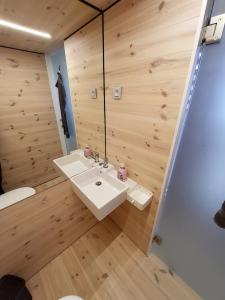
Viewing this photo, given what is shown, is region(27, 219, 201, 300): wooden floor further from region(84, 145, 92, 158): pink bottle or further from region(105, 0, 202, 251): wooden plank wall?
region(84, 145, 92, 158): pink bottle

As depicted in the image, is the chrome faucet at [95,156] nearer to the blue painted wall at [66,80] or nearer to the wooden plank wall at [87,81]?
the wooden plank wall at [87,81]

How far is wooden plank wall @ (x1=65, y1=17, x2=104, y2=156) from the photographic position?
3.91 ft

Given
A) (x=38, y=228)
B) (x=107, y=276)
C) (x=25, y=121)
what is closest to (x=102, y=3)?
(x=25, y=121)

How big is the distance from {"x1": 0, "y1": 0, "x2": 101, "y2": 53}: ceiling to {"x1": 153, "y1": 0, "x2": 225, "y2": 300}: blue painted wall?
0.83m

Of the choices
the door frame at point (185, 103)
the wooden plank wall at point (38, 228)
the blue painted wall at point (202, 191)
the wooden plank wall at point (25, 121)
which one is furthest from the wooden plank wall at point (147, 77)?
the wooden plank wall at point (38, 228)

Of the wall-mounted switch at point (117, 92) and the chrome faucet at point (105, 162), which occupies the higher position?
the wall-mounted switch at point (117, 92)

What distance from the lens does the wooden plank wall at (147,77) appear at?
77cm

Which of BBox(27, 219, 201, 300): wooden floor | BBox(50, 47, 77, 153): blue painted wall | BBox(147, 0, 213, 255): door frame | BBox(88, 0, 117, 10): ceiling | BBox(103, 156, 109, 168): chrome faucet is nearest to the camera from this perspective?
BBox(147, 0, 213, 255): door frame

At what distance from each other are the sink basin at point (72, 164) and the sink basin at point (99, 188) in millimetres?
110

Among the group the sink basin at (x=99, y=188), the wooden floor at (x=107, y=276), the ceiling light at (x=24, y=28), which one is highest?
the ceiling light at (x=24, y=28)

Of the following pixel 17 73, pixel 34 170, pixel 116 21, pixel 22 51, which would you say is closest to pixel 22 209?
pixel 34 170

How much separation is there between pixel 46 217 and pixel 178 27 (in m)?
1.74

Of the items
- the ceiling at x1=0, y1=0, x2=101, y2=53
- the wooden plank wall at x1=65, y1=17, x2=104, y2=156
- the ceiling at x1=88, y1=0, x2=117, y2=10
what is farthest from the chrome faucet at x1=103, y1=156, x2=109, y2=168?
the ceiling at x1=88, y1=0, x2=117, y2=10

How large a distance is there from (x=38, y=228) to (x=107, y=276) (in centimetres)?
83
